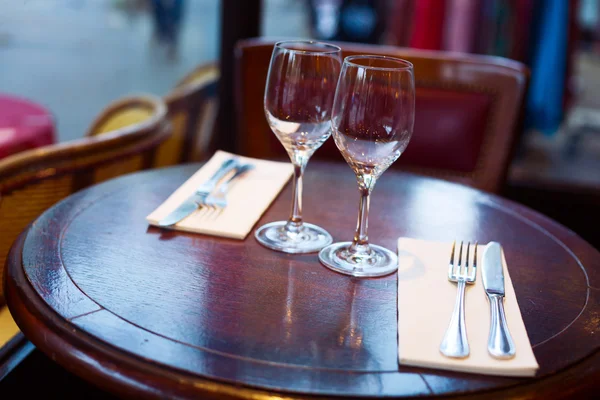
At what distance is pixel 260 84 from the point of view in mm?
1868

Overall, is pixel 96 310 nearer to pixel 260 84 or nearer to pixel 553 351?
pixel 553 351

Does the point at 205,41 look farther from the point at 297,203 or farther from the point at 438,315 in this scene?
the point at 438,315

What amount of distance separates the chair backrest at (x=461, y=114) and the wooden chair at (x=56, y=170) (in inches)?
15.9

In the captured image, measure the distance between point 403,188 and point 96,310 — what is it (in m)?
0.69

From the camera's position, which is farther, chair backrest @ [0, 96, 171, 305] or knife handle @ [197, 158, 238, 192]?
chair backrest @ [0, 96, 171, 305]

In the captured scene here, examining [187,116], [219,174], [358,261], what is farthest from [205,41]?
[358,261]

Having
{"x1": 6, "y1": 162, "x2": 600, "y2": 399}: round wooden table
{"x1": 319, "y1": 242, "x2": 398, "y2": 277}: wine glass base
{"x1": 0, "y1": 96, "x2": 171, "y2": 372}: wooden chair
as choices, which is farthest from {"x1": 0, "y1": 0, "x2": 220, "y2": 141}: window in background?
{"x1": 319, "y1": 242, "x2": 398, "y2": 277}: wine glass base

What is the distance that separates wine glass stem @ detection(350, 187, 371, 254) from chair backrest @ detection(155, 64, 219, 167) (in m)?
1.24

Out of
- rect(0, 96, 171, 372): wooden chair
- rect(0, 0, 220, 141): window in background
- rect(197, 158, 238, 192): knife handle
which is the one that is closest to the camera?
rect(197, 158, 238, 192): knife handle

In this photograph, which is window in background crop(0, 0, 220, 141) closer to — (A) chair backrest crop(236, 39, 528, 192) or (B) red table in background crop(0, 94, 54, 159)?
(B) red table in background crop(0, 94, 54, 159)

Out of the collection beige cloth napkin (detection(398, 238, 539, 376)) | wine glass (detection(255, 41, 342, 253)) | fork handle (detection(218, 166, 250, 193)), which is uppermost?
wine glass (detection(255, 41, 342, 253))

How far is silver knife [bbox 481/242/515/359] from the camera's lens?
0.70m

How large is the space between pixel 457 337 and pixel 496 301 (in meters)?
0.11

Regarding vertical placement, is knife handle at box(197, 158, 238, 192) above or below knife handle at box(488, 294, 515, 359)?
above
